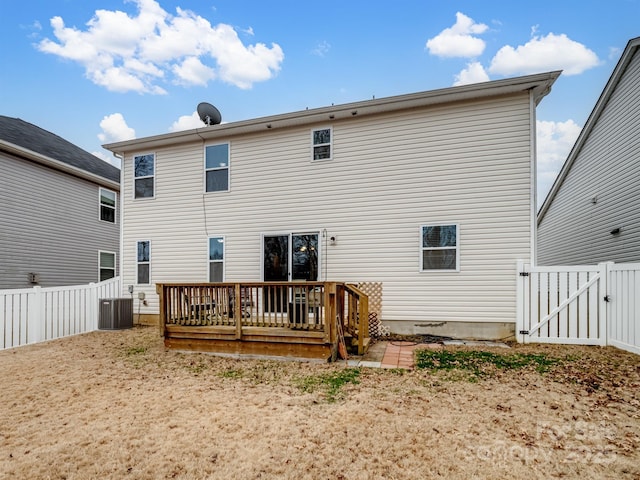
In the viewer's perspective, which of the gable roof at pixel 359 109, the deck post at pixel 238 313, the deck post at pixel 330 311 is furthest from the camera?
the gable roof at pixel 359 109

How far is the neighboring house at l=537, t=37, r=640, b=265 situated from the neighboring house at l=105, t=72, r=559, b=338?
3.57 m

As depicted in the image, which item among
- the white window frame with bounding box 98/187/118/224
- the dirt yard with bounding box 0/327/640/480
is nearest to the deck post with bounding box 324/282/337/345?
the dirt yard with bounding box 0/327/640/480

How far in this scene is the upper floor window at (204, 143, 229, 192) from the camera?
29.1ft

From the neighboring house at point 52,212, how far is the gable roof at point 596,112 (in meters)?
17.1

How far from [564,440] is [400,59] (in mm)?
13941

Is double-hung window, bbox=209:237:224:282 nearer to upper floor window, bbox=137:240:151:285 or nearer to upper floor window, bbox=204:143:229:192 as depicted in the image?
upper floor window, bbox=204:143:229:192

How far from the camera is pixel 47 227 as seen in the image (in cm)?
1105

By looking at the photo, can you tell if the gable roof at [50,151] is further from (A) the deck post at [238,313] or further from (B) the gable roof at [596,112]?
(B) the gable roof at [596,112]

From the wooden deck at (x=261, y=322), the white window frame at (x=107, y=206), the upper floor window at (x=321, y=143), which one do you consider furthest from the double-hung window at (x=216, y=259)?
the white window frame at (x=107, y=206)

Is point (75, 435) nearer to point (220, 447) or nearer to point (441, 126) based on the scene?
point (220, 447)

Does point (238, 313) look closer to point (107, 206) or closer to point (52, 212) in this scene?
point (52, 212)

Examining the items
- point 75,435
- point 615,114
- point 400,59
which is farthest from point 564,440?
point 400,59

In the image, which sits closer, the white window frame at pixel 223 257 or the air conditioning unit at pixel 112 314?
the air conditioning unit at pixel 112 314

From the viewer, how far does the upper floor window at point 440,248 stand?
279 inches
